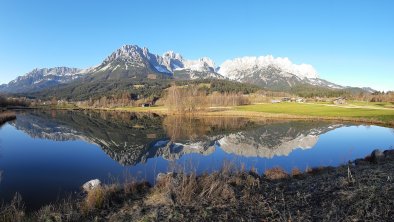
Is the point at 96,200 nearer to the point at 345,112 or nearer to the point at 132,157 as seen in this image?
the point at 132,157

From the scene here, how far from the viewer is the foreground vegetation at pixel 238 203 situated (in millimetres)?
9719

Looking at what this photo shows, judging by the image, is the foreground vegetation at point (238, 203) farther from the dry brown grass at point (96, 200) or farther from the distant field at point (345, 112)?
the distant field at point (345, 112)

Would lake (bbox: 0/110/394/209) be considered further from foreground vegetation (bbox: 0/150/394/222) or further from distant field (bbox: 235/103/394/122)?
distant field (bbox: 235/103/394/122)

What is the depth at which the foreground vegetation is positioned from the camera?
31.9ft

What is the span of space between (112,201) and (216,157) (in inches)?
759

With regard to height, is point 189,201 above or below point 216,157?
above

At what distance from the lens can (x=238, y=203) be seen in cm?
1131

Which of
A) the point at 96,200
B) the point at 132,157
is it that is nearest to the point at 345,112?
the point at 132,157

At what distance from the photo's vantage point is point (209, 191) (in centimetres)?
1231

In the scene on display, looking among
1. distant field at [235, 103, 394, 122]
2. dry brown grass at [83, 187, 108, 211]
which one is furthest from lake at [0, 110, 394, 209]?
distant field at [235, 103, 394, 122]

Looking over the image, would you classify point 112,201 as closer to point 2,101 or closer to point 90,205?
point 90,205

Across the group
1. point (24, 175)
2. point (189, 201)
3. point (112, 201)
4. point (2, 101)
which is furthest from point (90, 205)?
point (2, 101)

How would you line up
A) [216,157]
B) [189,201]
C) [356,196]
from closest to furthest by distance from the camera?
1. [356,196]
2. [189,201]
3. [216,157]

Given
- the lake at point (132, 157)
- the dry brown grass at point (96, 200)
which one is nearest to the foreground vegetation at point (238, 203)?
the dry brown grass at point (96, 200)
